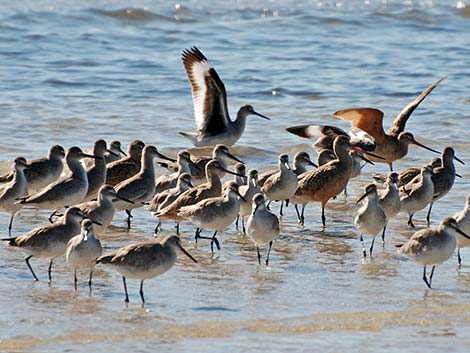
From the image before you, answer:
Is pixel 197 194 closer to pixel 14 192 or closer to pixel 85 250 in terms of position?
pixel 14 192

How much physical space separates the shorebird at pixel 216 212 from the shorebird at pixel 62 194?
1.18m

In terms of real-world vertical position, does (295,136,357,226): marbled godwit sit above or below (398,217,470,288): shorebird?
below

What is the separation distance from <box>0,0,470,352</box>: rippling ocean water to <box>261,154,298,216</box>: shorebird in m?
0.42

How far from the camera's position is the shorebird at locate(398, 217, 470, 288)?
8.34 metres

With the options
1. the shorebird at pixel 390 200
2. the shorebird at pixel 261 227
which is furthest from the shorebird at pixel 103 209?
the shorebird at pixel 390 200

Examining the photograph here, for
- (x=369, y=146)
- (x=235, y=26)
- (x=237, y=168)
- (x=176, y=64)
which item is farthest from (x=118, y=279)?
(x=235, y=26)

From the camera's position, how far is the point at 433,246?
8.34 metres

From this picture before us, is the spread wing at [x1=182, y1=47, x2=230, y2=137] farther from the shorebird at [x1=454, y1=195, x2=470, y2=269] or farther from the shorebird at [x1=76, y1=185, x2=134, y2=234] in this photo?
the shorebird at [x1=454, y1=195, x2=470, y2=269]

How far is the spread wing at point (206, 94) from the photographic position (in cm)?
1446

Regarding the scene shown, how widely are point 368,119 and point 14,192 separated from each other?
523 cm

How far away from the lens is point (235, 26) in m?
26.0

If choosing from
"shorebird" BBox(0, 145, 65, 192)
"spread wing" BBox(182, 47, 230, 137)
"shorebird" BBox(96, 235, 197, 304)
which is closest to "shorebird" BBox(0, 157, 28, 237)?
"shorebird" BBox(0, 145, 65, 192)

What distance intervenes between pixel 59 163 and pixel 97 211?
86.7 inches

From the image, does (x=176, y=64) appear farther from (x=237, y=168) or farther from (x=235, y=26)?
(x=237, y=168)
